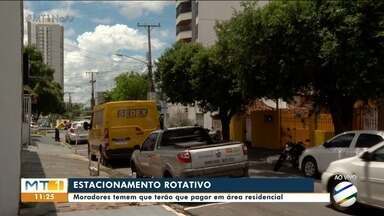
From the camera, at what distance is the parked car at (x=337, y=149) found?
16.8 m

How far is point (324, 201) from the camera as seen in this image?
38.8 ft

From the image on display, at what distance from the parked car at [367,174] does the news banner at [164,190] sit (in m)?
2.46

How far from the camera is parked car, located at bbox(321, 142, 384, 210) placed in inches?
405

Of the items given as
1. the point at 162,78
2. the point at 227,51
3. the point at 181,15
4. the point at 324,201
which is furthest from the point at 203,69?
the point at 181,15

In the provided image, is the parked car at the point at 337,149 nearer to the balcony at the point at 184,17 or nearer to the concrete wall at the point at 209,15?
the concrete wall at the point at 209,15

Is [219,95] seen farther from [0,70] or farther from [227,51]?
[0,70]

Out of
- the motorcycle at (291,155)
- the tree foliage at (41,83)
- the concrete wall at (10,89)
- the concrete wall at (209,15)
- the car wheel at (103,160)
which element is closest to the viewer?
the concrete wall at (10,89)

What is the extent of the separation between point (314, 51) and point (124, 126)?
8028 millimetres

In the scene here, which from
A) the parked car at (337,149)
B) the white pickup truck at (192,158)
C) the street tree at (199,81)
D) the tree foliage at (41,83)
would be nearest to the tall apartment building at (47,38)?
the tree foliage at (41,83)

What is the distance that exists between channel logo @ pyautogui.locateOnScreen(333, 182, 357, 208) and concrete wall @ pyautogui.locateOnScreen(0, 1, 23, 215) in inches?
234

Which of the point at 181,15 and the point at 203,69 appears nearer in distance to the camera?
the point at 203,69

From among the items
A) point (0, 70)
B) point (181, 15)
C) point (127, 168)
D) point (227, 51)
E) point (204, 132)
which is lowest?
point (127, 168)

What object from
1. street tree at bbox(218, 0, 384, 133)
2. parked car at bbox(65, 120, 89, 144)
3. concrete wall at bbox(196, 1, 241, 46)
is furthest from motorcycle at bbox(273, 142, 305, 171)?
concrete wall at bbox(196, 1, 241, 46)

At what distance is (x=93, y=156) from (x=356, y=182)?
1784 cm
